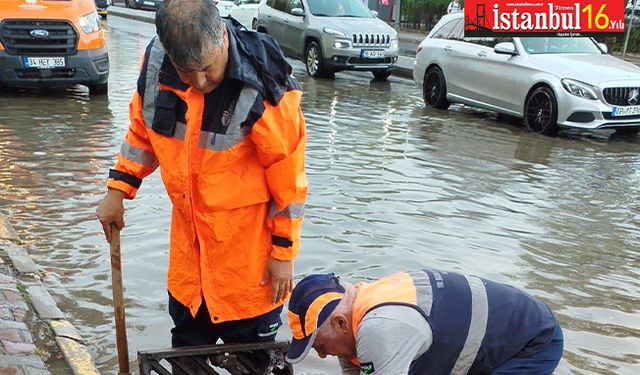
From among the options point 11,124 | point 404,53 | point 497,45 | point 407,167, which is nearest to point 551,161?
point 407,167

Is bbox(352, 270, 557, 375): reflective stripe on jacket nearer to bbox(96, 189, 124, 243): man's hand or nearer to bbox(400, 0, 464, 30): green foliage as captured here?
bbox(96, 189, 124, 243): man's hand

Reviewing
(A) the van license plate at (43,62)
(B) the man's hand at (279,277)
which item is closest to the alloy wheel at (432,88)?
(A) the van license plate at (43,62)

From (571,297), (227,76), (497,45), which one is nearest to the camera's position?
(227,76)

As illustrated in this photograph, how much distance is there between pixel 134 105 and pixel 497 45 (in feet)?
30.7

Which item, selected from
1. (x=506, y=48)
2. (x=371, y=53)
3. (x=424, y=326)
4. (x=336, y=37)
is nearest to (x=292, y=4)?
(x=336, y=37)

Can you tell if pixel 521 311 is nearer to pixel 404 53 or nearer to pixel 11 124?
pixel 11 124

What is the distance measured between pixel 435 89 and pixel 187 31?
10803 millimetres

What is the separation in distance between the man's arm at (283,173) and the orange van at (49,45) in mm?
8812

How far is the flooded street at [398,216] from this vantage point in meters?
4.54

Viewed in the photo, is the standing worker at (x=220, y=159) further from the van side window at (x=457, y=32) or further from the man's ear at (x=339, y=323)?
the van side window at (x=457, y=32)

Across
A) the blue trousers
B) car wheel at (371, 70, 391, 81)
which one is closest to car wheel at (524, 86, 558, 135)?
car wheel at (371, 70, 391, 81)

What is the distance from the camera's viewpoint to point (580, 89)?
10.2 m

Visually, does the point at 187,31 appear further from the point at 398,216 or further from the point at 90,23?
the point at 90,23

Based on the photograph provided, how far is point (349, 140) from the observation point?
9359mm
